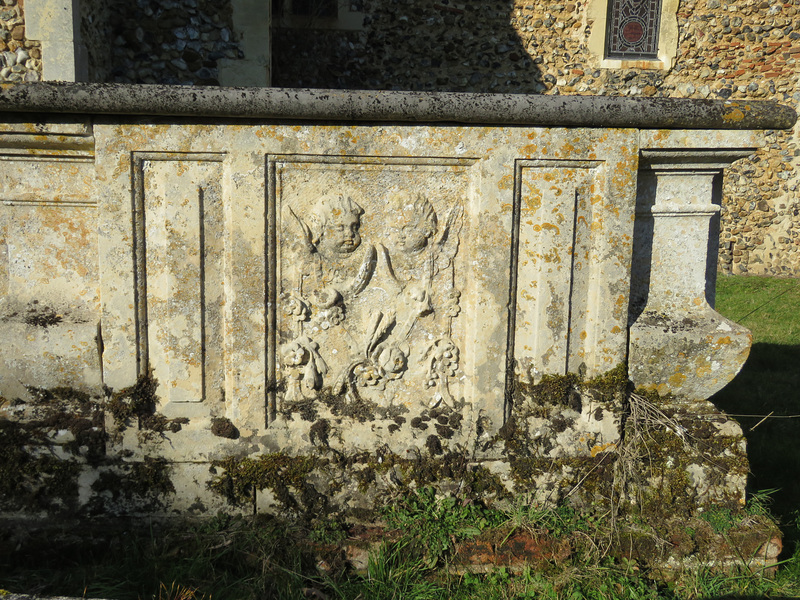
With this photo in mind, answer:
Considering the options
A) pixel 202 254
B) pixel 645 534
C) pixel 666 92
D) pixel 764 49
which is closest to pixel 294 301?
pixel 202 254

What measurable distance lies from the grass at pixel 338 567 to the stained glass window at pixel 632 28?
30.1ft

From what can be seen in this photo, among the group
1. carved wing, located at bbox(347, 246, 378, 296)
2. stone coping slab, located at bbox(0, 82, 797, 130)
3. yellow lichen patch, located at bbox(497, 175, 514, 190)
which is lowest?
carved wing, located at bbox(347, 246, 378, 296)

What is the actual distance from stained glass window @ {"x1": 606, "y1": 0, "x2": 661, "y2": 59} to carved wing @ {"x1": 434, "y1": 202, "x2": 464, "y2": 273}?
8.93 meters

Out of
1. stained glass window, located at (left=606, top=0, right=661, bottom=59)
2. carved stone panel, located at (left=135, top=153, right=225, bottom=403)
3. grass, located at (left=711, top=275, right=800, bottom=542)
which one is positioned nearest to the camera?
carved stone panel, located at (left=135, top=153, right=225, bottom=403)

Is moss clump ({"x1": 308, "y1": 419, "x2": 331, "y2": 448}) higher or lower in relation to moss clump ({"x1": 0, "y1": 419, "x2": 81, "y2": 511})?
higher

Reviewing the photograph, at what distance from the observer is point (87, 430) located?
7.95 feet

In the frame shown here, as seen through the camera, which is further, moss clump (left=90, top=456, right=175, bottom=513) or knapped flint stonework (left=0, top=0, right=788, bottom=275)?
knapped flint stonework (left=0, top=0, right=788, bottom=275)

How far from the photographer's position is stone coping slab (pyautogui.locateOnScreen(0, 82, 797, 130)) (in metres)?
2.15

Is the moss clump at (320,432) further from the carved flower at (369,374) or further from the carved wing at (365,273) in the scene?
the carved wing at (365,273)

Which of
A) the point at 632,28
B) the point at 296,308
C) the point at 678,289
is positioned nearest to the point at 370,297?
the point at 296,308

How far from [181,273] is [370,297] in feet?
2.52

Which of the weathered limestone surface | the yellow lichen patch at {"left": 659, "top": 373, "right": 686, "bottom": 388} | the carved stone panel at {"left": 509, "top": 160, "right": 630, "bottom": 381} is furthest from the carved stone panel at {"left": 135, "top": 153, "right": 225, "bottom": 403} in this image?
the yellow lichen patch at {"left": 659, "top": 373, "right": 686, "bottom": 388}

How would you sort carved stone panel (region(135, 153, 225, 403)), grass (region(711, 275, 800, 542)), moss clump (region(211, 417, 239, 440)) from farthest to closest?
grass (region(711, 275, 800, 542))
moss clump (region(211, 417, 239, 440))
carved stone panel (region(135, 153, 225, 403))

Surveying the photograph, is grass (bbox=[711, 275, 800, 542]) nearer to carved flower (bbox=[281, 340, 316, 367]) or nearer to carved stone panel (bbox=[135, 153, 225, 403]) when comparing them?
carved flower (bbox=[281, 340, 316, 367])
